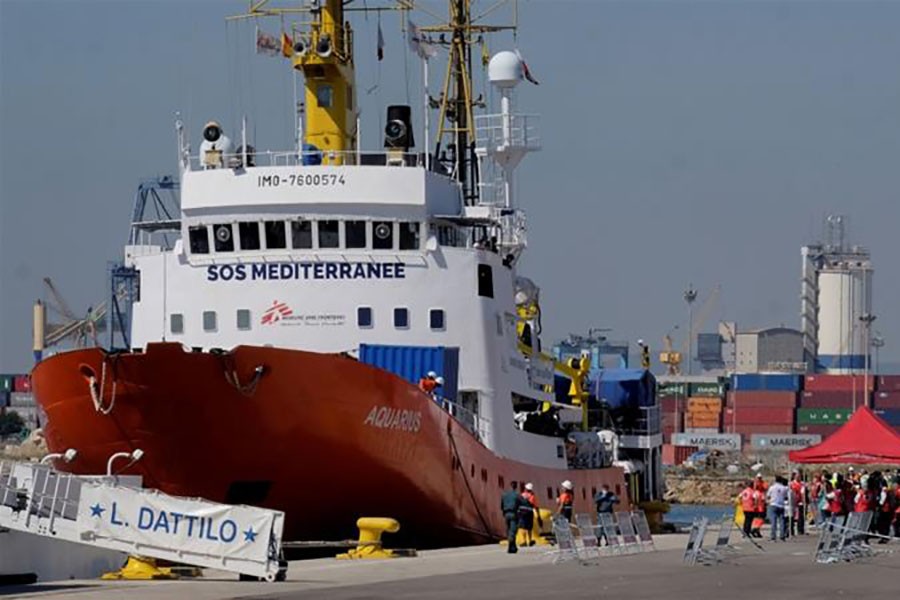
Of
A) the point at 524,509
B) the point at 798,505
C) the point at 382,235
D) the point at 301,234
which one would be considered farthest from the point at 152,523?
the point at 798,505

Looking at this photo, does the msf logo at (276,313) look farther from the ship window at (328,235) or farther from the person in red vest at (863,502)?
the person in red vest at (863,502)

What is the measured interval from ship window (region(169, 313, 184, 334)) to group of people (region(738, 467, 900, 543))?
36.1ft

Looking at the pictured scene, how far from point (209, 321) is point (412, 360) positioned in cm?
356

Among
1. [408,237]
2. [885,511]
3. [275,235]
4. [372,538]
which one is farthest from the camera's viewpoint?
[885,511]

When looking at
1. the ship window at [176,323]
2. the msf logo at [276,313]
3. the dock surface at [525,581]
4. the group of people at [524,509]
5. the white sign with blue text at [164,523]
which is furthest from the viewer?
the ship window at [176,323]

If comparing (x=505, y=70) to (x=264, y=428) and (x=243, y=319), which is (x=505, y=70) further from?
(x=264, y=428)

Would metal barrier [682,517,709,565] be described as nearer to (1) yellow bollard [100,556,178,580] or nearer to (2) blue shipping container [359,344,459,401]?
(2) blue shipping container [359,344,459,401]

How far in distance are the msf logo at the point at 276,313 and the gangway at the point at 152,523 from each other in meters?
9.61

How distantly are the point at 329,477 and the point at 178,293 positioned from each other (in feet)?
19.3

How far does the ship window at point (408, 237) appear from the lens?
3694cm

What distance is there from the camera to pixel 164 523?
26375mm

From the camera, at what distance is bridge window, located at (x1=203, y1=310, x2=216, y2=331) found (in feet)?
118

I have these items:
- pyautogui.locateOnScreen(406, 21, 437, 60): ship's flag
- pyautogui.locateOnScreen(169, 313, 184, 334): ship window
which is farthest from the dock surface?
pyautogui.locateOnScreen(406, 21, 437, 60): ship's flag

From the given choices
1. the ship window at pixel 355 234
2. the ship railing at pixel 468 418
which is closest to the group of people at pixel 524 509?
the ship railing at pixel 468 418
